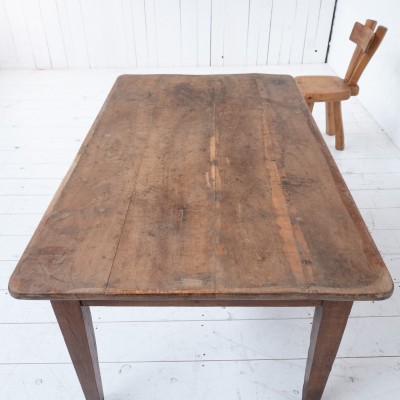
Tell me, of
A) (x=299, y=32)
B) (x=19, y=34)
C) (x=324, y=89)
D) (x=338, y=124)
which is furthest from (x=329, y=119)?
(x=19, y=34)

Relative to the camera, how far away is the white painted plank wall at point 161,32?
3992mm

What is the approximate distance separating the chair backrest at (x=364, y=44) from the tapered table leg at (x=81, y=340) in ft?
7.05

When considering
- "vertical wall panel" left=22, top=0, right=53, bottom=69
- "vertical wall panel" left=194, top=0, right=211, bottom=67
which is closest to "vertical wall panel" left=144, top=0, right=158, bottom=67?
"vertical wall panel" left=194, top=0, right=211, bottom=67

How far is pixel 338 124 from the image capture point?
2.63 meters

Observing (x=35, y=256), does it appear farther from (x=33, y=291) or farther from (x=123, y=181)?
(x=123, y=181)

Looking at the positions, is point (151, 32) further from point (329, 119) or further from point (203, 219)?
point (203, 219)

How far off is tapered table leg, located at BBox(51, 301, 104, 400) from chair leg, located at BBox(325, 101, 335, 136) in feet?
6.93

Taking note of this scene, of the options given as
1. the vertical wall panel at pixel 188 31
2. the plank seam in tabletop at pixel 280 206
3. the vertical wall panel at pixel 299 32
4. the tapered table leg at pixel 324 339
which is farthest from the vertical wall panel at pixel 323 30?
the tapered table leg at pixel 324 339

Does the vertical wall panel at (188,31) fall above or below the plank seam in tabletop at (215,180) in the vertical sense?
below

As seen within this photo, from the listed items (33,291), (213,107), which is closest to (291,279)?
(33,291)

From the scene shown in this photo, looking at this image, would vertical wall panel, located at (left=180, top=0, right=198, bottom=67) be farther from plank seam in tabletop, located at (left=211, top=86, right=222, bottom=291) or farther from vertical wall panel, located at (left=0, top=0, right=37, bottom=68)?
plank seam in tabletop, located at (left=211, top=86, right=222, bottom=291)

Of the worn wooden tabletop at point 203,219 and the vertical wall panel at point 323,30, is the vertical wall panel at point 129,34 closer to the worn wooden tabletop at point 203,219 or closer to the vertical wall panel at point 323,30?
the vertical wall panel at point 323,30

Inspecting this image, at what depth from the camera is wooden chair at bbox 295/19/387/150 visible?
2398mm

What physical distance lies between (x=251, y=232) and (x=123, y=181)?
443 millimetres
